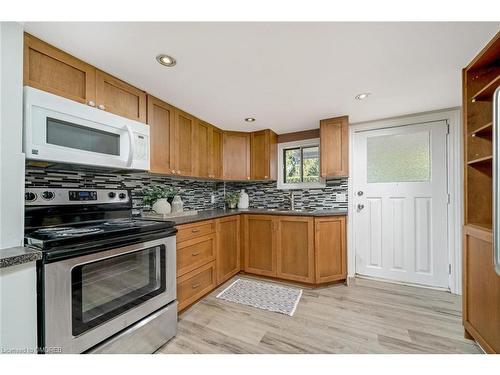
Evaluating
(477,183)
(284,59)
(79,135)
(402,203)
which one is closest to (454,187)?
(402,203)

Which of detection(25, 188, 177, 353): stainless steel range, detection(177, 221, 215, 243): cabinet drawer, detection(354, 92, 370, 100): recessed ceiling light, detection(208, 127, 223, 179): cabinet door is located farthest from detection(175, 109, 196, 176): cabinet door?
detection(354, 92, 370, 100): recessed ceiling light

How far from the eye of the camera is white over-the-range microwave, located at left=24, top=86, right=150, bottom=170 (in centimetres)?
119

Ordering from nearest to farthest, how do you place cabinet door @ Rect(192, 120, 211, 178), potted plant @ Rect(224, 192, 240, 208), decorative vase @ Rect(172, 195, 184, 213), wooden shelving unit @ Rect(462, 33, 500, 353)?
wooden shelving unit @ Rect(462, 33, 500, 353)
decorative vase @ Rect(172, 195, 184, 213)
cabinet door @ Rect(192, 120, 211, 178)
potted plant @ Rect(224, 192, 240, 208)

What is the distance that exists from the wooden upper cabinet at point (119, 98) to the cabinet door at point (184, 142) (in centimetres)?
43

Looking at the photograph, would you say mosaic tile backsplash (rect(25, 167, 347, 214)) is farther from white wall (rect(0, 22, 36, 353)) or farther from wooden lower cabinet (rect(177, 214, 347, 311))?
wooden lower cabinet (rect(177, 214, 347, 311))

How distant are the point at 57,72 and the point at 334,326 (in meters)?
2.75

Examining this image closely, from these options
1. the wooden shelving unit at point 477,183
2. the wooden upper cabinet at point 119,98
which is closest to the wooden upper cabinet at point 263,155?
the wooden upper cabinet at point 119,98

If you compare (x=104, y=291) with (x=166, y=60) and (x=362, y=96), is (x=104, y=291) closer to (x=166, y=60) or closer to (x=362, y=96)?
(x=166, y=60)

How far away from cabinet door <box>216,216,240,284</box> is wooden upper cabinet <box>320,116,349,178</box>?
4.43 ft

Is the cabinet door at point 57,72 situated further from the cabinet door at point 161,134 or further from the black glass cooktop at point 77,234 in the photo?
the black glass cooktop at point 77,234

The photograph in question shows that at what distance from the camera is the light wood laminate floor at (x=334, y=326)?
1.52 m

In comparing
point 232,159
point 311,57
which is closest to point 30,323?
point 311,57
